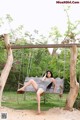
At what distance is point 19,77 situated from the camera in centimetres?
1183

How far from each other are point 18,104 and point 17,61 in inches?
86.7

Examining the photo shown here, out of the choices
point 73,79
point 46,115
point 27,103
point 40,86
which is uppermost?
point 73,79

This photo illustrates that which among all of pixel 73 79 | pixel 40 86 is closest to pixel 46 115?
pixel 40 86

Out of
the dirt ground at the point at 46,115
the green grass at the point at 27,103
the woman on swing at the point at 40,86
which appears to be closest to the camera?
the dirt ground at the point at 46,115

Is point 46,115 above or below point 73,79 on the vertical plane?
below

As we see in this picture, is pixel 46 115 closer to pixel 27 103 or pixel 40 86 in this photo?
pixel 40 86

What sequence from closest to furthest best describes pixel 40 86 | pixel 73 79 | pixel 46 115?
pixel 46 115 < pixel 73 79 < pixel 40 86

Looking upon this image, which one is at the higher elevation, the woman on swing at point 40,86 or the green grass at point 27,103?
Result: the woman on swing at point 40,86

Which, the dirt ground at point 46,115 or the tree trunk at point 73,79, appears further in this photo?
the tree trunk at point 73,79

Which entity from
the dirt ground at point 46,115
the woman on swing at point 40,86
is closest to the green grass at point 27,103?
the woman on swing at point 40,86

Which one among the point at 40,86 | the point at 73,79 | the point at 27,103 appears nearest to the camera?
the point at 73,79

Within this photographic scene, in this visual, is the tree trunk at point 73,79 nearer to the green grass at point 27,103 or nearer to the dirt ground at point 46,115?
the dirt ground at point 46,115

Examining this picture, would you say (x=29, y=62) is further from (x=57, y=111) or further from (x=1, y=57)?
(x=57, y=111)

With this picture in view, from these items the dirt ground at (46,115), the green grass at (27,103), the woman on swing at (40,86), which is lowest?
the green grass at (27,103)
